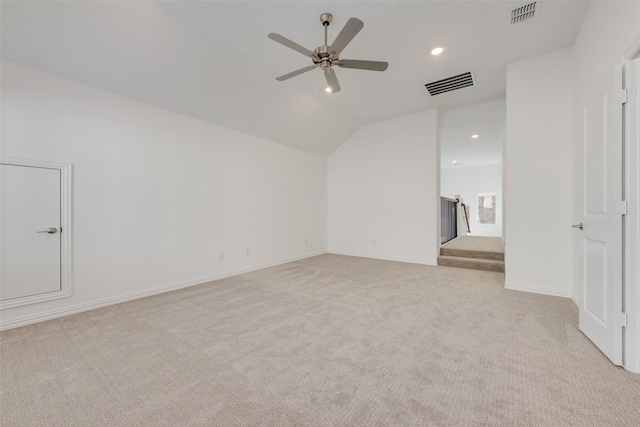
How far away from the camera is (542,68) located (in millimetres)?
3346

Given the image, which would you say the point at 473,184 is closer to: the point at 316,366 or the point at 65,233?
Result: the point at 316,366

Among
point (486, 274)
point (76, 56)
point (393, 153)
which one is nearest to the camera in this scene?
point (76, 56)

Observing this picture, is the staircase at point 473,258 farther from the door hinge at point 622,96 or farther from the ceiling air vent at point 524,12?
the ceiling air vent at point 524,12

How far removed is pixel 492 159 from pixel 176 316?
1094 centimetres

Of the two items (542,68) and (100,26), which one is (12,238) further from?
(542,68)

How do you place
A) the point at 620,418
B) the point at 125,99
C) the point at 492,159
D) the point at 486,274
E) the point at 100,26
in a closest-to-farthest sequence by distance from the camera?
the point at 620,418, the point at 100,26, the point at 125,99, the point at 486,274, the point at 492,159

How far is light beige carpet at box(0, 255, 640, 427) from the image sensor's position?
1380 millimetres

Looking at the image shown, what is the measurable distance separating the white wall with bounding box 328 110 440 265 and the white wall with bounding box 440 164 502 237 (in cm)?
675

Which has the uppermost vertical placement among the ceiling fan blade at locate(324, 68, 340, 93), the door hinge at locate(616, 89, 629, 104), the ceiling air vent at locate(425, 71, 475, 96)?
the ceiling air vent at locate(425, 71, 475, 96)

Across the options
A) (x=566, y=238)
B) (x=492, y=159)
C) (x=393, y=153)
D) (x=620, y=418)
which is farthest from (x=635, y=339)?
(x=492, y=159)

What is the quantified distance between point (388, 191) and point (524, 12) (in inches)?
136

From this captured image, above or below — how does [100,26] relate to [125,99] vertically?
above

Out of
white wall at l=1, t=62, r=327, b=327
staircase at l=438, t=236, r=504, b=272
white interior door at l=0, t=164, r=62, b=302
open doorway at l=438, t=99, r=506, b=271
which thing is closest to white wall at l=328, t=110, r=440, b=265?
staircase at l=438, t=236, r=504, b=272

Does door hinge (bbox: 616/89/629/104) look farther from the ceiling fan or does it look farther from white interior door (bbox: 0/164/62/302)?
white interior door (bbox: 0/164/62/302)
